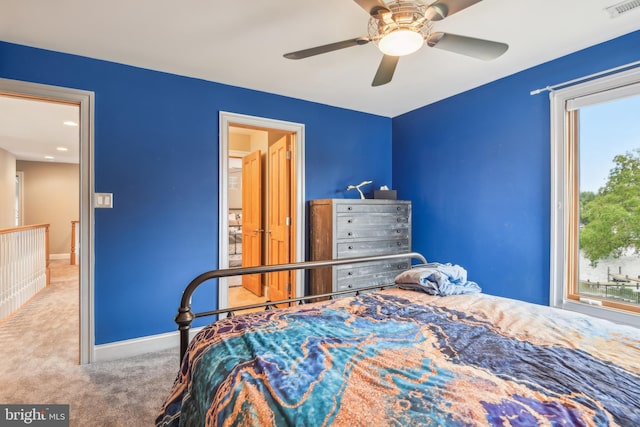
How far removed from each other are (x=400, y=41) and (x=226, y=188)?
2134 millimetres

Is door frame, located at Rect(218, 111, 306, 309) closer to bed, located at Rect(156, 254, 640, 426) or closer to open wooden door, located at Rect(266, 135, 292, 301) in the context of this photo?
open wooden door, located at Rect(266, 135, 292, 301)

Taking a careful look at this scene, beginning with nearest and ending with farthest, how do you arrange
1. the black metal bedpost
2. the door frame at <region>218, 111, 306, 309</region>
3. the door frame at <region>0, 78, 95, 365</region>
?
the black metal bedpost → the door frame at <region>0, 78, 95, 365</region> → the door frame at <region>218, 111, 306, 309</region>

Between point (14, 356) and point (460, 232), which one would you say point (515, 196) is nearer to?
point (460, 232)

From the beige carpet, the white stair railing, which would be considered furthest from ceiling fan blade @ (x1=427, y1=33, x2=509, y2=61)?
the white stair railing

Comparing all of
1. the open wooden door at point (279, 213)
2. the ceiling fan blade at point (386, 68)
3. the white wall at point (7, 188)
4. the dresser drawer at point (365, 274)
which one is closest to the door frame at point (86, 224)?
the open wooden door at point (279, 213)

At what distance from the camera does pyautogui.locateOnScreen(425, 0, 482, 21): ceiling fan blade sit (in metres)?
1.48

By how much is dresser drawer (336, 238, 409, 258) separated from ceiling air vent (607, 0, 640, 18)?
8.26 ft

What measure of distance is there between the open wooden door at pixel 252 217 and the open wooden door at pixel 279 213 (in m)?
0.32

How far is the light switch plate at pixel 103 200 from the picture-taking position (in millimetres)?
2627

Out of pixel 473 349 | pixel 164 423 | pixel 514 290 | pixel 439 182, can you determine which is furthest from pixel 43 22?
pixel 514 290

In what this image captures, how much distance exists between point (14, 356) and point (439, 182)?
444cm

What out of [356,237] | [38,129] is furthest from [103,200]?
[38,129]

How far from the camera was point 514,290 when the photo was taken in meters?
2.95

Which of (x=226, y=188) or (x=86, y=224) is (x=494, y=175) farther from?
(x=86, y=224)
